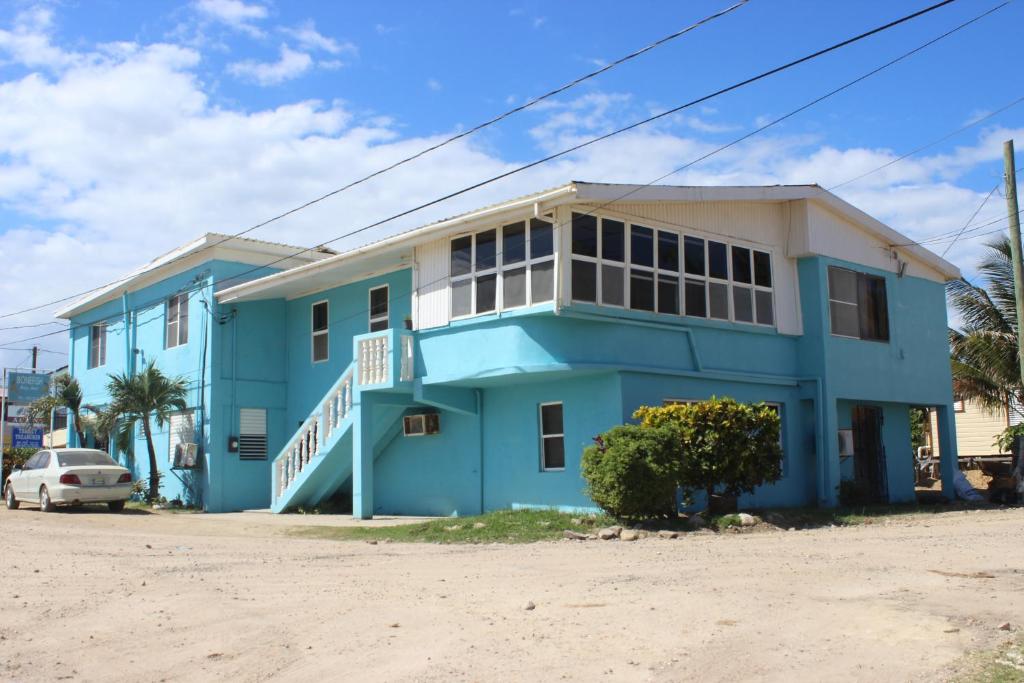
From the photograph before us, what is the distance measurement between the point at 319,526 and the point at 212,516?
4959mm

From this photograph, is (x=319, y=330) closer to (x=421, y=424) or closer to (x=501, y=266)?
(x=421, y=424)

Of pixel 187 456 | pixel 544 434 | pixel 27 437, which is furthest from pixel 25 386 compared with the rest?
pixel 544 434

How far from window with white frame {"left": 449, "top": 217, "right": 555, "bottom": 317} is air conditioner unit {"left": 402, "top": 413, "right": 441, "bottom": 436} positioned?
2697mm

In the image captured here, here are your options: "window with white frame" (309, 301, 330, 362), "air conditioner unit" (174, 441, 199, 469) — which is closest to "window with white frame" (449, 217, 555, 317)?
"window with white frame" (309, 301, 330, 362)

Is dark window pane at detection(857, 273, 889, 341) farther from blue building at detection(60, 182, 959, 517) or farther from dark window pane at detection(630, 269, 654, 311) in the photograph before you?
dark window pane at detection(630, 269, 654, 311)

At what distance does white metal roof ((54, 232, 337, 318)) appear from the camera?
76.3 ft

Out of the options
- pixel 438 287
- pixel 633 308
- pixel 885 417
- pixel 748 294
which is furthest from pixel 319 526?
pixel 885 417

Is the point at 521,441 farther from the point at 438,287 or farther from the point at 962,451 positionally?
the point at 962,451

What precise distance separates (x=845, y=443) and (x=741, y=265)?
14.7 feet

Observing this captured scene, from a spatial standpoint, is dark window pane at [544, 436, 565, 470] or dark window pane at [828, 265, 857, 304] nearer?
dark window pane at [544, 436, 565, 470]

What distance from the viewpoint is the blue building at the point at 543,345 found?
1692cm

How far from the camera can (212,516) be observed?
2116 centimetres

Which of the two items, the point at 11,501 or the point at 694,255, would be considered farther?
the point at 11,501

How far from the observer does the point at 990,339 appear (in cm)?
2948
